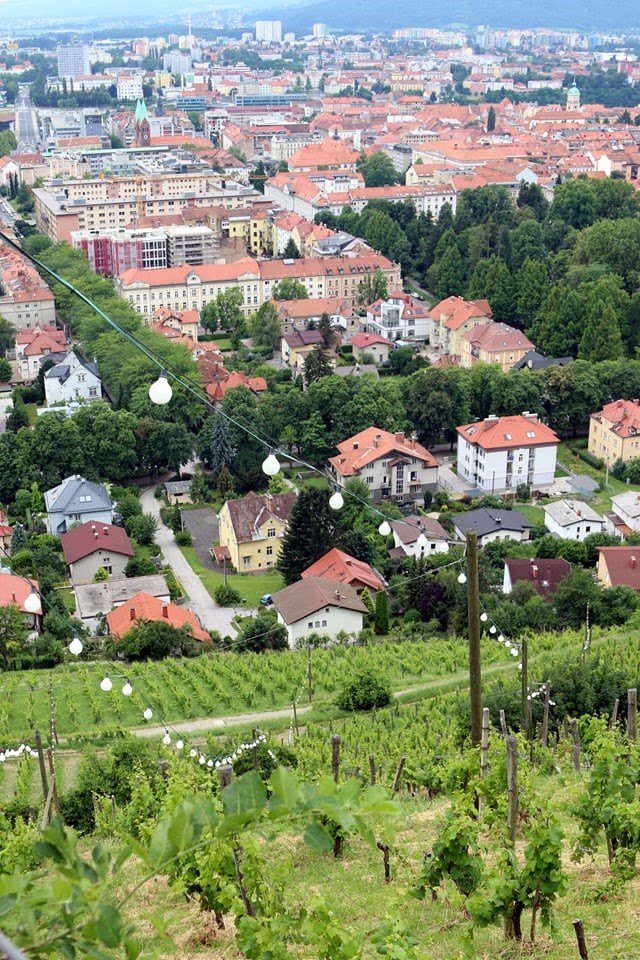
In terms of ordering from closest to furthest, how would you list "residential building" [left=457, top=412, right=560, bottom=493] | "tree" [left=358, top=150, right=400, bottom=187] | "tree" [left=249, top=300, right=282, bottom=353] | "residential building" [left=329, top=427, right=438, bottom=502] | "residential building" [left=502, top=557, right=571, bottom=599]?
"residential building" [left=502, top=557, right=571, bottom=599] → "residential building" [left=329, top=427, right=438, bottom=502] → "residential building" [left=457, top=412, right=560, bottom=493] → "tree" [left=249, top=300, right=282, bottom=353] → "tree" [left=358, top=150, right=400, bottom=187]

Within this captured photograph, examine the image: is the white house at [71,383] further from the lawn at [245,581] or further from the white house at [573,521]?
the white house at [573,521]

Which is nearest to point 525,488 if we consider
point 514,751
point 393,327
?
point 393,327

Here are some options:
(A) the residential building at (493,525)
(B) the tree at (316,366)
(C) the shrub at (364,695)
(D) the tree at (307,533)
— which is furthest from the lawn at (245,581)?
(B) the tree at (316,366)

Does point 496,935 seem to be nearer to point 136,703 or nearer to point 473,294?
point 136,703

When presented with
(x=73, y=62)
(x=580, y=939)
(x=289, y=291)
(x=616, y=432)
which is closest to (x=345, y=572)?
(x=616, y=432)

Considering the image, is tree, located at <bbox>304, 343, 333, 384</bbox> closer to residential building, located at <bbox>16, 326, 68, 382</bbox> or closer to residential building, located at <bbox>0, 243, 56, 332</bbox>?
residential building, located at <bbox>16, 326, 68, 382</bbox>

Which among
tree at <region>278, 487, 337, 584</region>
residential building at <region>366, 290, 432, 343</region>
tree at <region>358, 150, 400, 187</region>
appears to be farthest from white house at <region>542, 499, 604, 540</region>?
tree at <region>358, 150, 400, 187</region>
